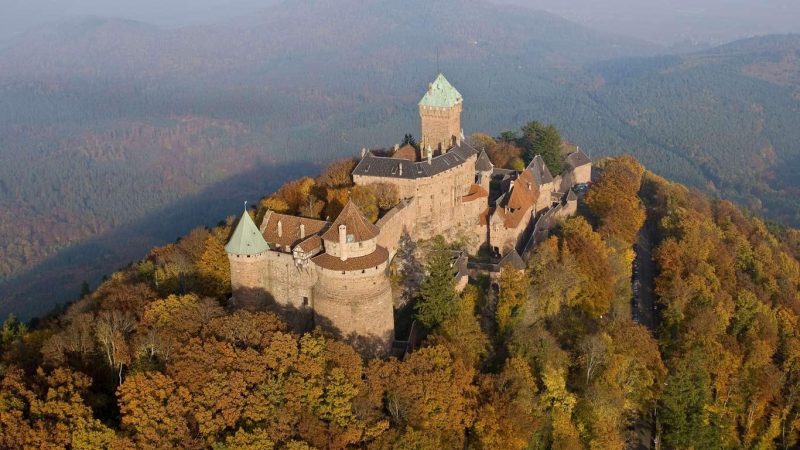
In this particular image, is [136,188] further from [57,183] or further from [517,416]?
[517,416]

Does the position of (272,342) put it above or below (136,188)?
above

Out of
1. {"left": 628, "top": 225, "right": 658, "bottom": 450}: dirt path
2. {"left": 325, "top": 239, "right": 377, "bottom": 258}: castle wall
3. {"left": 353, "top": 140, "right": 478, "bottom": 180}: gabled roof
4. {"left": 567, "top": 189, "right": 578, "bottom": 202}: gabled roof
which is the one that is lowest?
{"left": 628, "top": 225, "right": 658, "bottom": 450}: dirt path

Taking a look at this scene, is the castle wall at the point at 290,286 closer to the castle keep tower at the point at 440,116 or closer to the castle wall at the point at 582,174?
the castle keep tower at the point at 440,116

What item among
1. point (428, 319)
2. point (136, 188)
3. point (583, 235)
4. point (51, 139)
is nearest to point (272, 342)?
point (428, 319)

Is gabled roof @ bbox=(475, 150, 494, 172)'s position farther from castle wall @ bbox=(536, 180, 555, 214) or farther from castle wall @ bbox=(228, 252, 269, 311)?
castle wall @ bbox=(228, 252, 269, 311)

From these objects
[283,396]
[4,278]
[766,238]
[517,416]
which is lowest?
[4,278]

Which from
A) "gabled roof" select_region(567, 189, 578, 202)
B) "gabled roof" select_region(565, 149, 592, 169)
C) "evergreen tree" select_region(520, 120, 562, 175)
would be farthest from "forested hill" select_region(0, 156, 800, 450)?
"gabled roof" select_region(565, 149, 592, 169)
